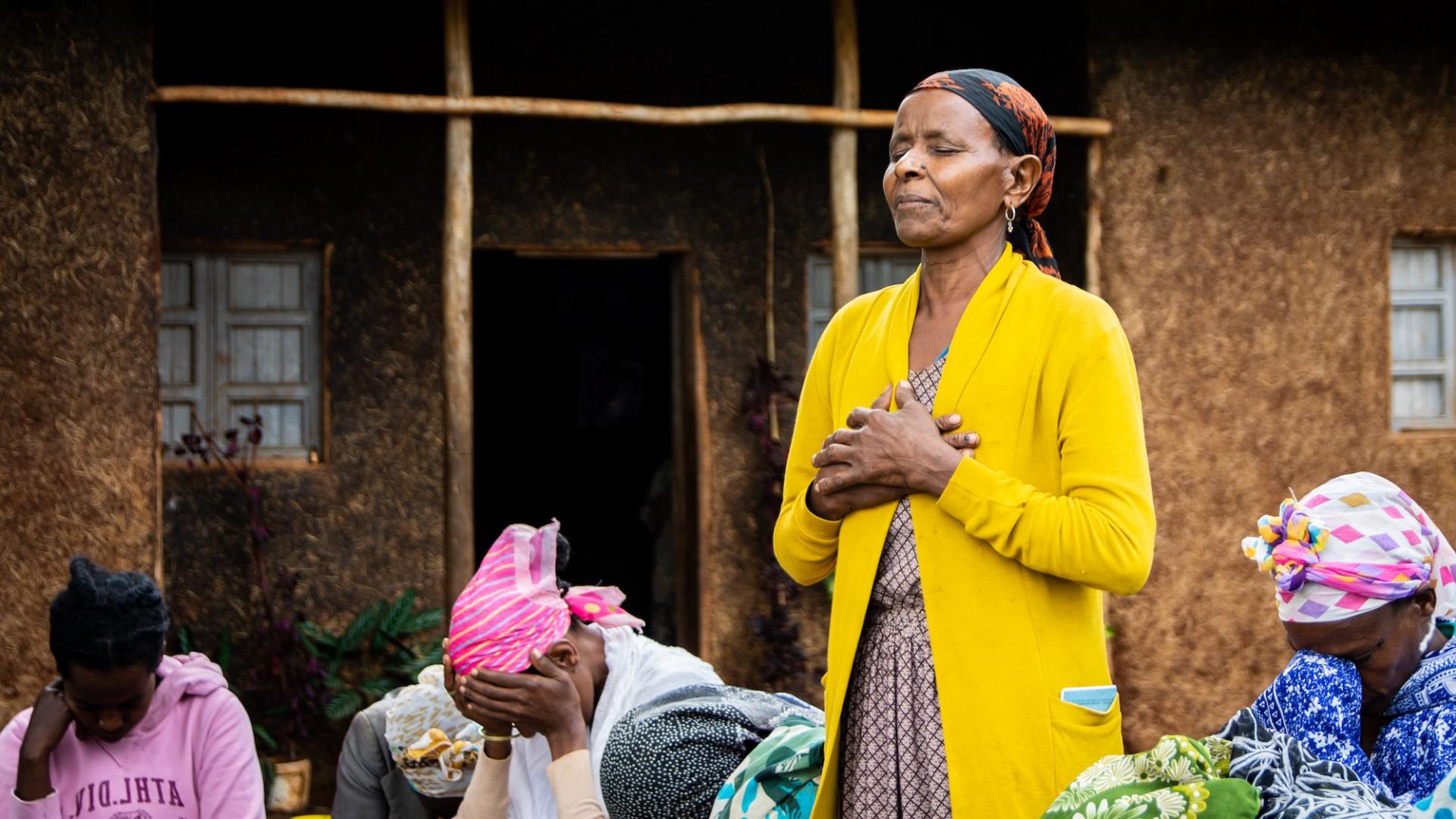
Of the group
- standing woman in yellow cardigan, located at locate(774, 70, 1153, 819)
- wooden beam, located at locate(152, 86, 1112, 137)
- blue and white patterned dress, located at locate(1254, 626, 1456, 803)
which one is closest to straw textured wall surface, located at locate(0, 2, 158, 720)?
wooden beam, located at locate(152, 86, 1112, 137)

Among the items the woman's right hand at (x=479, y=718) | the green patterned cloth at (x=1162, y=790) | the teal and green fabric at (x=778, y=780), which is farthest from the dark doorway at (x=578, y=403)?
the green patterned cloth at (x=1162, y=790)

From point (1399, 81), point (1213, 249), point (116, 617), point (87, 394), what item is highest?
point (1399, 81)

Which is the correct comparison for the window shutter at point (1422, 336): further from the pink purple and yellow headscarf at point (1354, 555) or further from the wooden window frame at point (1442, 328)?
the pink purple and yellow headscarf at point (1354, 555)

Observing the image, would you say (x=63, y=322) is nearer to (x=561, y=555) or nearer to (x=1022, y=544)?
(x=561, y=555)

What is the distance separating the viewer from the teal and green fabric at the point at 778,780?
258 cm

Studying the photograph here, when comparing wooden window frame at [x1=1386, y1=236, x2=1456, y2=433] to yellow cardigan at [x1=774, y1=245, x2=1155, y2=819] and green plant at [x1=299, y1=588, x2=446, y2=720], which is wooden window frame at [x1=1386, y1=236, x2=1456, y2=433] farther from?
yellow cardigan at [x1=774, y1=245, x2=1155, y2=819]

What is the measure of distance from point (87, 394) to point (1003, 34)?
4705mm

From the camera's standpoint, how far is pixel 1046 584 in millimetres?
2316

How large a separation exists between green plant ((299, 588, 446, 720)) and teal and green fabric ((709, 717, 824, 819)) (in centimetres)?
448

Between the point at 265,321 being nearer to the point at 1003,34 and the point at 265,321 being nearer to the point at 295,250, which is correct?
the point at 295,250

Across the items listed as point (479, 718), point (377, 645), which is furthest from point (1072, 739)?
point (377, 645)

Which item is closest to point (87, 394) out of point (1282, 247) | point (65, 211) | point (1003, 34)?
point (65, 211)

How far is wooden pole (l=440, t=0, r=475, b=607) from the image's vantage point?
6441mm

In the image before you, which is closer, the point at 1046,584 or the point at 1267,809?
the point at 1267,809
